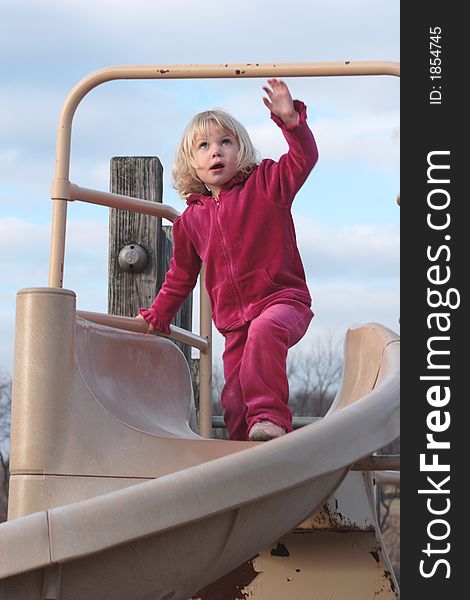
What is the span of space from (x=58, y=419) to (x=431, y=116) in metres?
1.03

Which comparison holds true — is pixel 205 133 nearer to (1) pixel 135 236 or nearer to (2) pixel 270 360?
(2) pixel 270 360

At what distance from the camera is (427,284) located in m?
2.13

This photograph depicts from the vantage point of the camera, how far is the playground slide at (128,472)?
184 cm

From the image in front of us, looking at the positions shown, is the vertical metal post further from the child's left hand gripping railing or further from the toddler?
the toddler

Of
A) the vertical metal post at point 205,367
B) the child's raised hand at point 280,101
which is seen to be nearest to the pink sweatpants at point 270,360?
the child's raised hand at point 280,101

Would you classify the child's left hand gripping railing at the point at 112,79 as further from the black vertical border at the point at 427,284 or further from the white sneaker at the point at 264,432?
the white sneaker at the point at 264,432

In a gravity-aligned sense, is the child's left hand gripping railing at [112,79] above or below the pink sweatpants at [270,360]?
above

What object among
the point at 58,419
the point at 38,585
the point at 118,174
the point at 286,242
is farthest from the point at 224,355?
the point at 118,174

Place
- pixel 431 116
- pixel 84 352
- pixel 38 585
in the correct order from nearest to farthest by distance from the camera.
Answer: pixel 38 585 < pixel 431 116 < pixel 84 352

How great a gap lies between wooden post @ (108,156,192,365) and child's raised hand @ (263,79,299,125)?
1.90 meters

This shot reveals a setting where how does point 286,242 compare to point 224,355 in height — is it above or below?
above

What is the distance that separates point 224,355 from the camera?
3.04 meters

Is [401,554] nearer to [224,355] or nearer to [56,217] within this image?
[224,355]

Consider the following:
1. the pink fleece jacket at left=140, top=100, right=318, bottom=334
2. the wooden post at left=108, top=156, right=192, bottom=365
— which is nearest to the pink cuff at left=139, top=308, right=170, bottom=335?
the pink fleece jacket at left=140, top=100, right=318, bottom=334
